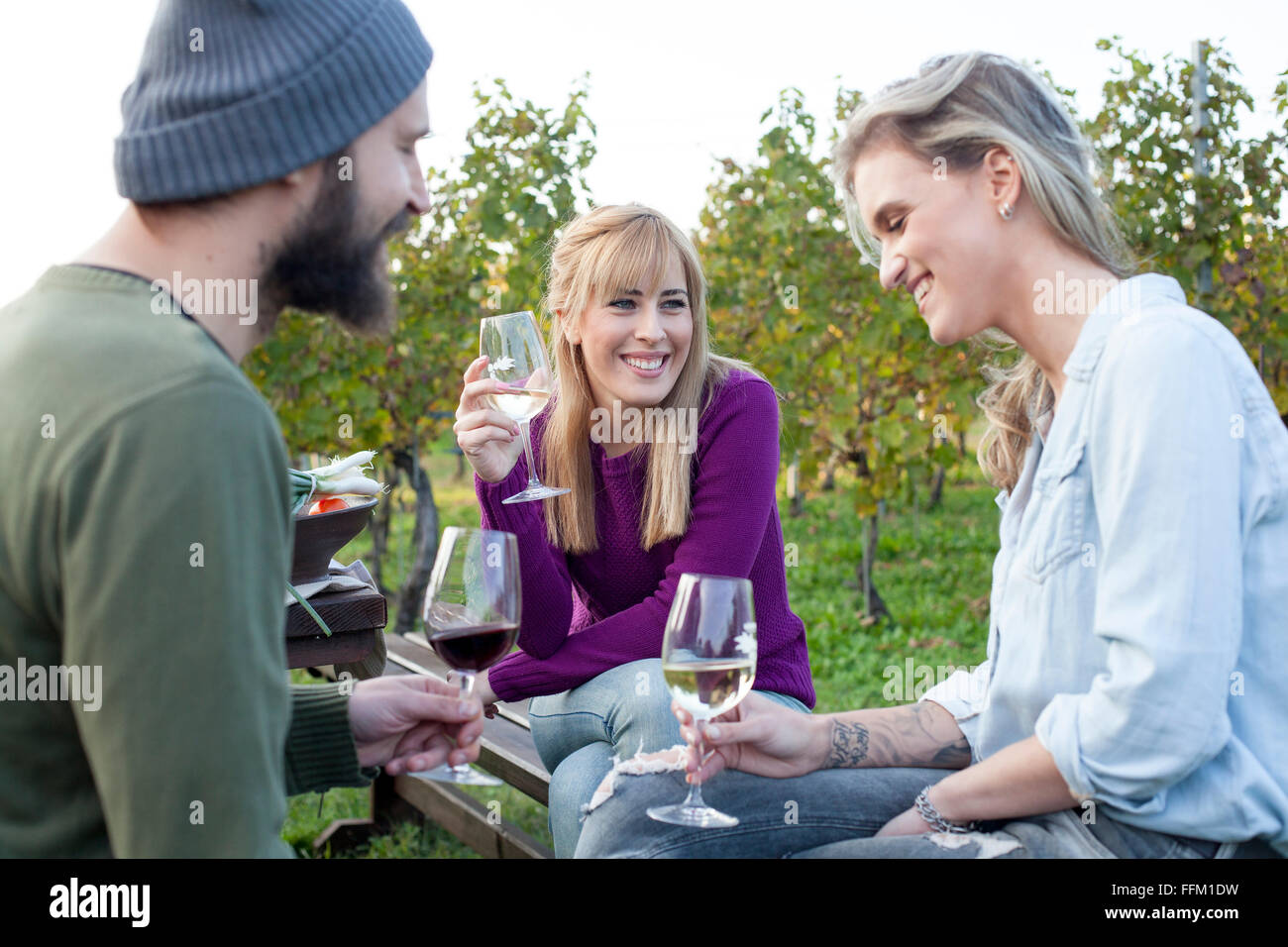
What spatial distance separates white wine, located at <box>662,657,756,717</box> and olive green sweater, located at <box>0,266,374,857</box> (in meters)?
0.60

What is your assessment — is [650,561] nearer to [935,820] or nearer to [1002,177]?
[935,820]

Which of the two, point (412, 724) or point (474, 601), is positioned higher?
point (474, 601)

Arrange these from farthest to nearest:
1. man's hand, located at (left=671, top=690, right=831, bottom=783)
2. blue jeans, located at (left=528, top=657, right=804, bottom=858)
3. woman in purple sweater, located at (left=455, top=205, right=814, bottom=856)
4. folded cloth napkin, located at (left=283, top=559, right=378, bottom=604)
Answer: folded cloth napkin, located at (left=283, top=559, right=378, bottom=604) → woman in purple sweater, located at (left=455, top=205, right=814, bottom=856) → blue jeans, located at (left=528, top=657, right=804, bottom=858) → man's hand, located at (left=671, top=690, right=831, bottom=783)

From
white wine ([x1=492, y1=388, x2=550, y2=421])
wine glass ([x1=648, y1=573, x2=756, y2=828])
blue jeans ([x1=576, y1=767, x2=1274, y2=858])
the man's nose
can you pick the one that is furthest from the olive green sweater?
white wine ([x1=492, y1=388, x2=550, y2=421])

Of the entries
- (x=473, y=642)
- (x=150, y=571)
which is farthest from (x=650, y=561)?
(x=150, y=571)

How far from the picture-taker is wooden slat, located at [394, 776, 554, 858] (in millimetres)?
3432

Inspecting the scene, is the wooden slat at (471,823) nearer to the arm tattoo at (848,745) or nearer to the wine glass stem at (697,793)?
the arm tattoo at (848,745)

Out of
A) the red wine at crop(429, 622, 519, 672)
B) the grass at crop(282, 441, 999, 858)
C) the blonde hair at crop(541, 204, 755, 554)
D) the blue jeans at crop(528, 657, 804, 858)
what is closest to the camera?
Answer: the red wine at crop(429, 622, 519, 672)

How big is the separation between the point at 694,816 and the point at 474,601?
1.53ft

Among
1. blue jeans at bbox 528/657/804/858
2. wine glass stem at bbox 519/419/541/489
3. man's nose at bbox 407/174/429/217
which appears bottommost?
blue jeans at bbox 528/657/804/858

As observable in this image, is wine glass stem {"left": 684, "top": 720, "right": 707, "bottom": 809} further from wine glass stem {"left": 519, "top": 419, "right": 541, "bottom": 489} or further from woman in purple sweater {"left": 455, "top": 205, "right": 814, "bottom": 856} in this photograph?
wine glass stem {"left": 519, "top": 419, "right": 541, "bottom": 489}

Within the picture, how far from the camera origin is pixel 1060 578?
1.74 m

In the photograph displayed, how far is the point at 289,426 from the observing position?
7156 millimetres

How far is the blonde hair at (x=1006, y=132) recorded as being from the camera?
186 centimetres
